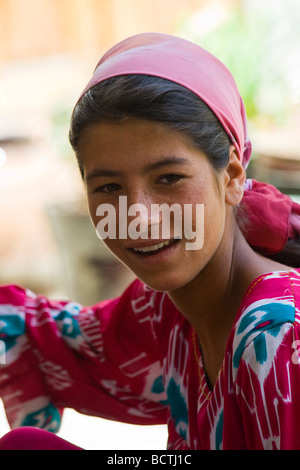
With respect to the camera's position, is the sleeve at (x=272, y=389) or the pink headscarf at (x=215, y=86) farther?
the pink headscarf at (x=215, y=86)

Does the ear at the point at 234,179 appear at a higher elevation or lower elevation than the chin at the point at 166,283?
higher

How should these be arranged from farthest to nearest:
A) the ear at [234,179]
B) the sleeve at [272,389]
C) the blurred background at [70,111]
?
the blurred background at [70,111] → the ear at [234,179] → the sleeve at [272,389]

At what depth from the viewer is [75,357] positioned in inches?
65.4

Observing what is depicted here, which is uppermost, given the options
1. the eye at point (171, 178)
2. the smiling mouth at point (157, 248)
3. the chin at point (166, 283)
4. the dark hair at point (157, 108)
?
the dark hair at point (157, 108)

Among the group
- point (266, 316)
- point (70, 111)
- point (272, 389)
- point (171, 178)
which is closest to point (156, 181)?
point (171, 178)

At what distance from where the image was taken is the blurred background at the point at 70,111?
3.07 meters

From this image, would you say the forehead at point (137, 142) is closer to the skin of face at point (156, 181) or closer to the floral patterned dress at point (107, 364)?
the skin of face at point (156, 181)

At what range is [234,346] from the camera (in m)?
1.16

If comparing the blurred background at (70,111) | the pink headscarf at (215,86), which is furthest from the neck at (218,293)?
the blurred background at (70,111)

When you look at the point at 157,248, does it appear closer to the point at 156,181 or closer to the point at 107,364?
the point at 156,181

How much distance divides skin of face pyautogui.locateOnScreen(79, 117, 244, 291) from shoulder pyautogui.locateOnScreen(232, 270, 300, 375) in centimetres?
13

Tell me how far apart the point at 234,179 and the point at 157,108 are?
0.24 m

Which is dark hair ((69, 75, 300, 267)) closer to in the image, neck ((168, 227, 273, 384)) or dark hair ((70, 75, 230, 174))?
dark hair ((70, 75, 230, 174))

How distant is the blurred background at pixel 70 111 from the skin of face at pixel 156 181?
1.52ft
